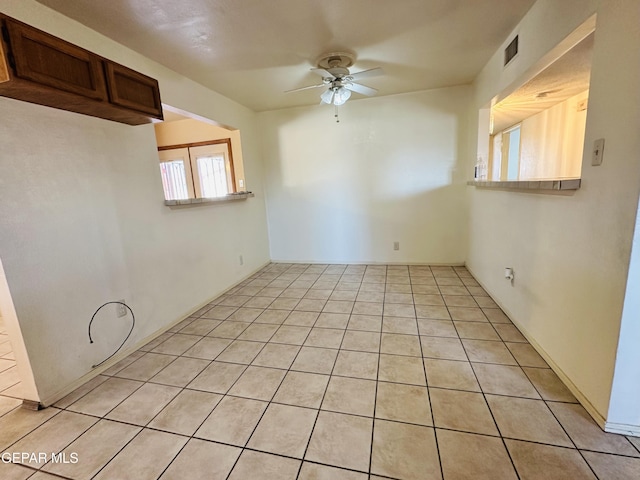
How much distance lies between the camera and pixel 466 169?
3793mm

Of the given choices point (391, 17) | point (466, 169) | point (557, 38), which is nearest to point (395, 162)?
point (466, 169)

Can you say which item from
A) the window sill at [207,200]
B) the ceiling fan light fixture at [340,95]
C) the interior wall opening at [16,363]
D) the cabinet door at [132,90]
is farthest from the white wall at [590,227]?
the interior wall opening at [16,363]

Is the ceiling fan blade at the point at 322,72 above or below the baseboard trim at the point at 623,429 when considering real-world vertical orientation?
above

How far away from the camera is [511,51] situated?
2.30 meters

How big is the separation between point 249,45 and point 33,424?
290cm

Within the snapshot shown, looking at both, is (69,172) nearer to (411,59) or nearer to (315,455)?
(315,455)

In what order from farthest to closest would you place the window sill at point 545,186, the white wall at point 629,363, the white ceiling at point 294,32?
the white ceiling at point 294,32 < the window sill at point 545,186 < the white wall at point 629,363

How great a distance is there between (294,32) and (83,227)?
2073mm

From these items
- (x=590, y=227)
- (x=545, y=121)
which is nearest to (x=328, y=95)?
(x=590, y=227)

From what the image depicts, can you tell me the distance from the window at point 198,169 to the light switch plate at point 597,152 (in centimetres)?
392

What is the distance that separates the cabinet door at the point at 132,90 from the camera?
1753mm

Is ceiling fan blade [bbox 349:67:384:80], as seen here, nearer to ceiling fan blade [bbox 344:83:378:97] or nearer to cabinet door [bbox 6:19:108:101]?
ceiling fan blade [bbox 344:83:378:97]

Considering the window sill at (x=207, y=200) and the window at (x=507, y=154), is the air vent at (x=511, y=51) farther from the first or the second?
the window at (x=507, y=154)

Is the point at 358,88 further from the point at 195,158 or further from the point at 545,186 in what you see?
the point at 195,158
